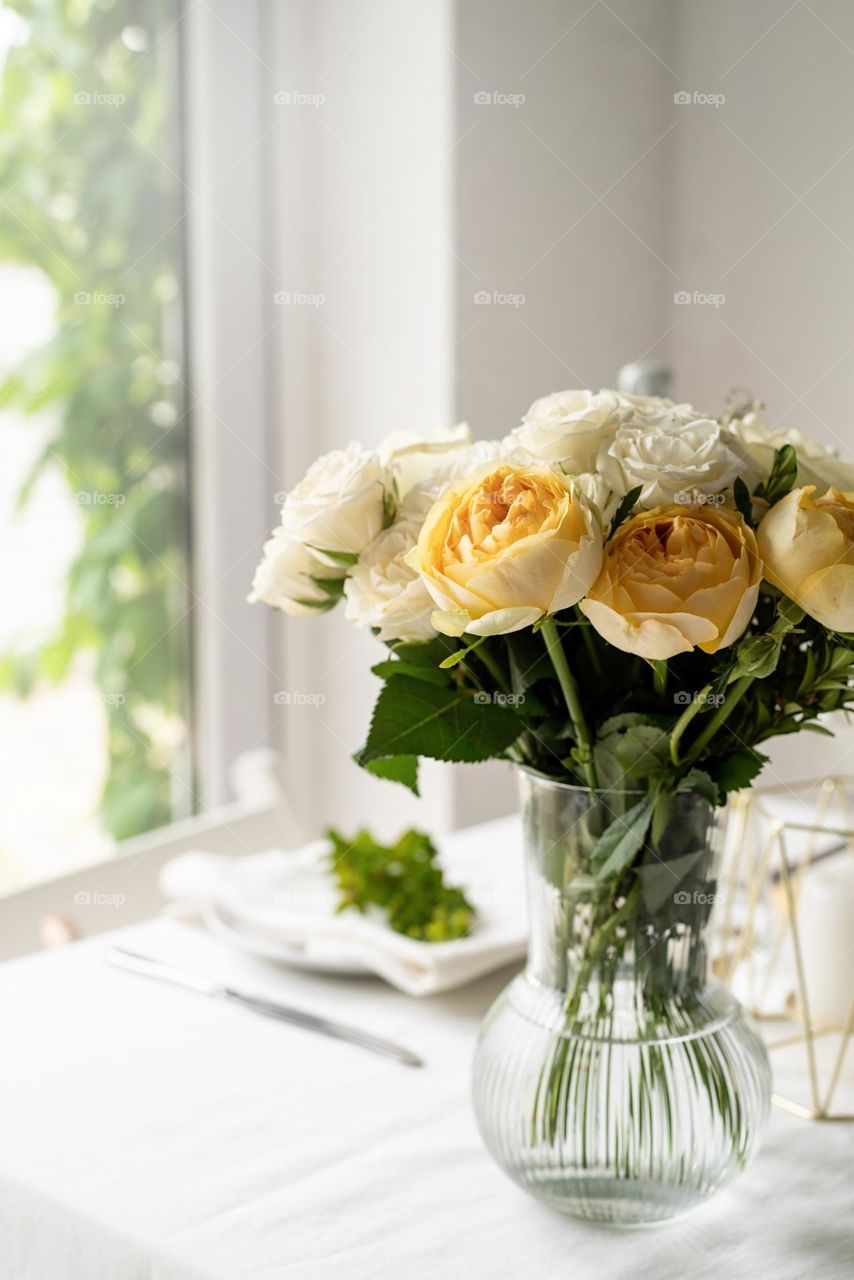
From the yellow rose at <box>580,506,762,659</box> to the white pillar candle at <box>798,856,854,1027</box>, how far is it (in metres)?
0.38

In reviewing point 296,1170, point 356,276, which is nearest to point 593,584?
point 296,1170

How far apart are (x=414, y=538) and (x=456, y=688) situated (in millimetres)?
84

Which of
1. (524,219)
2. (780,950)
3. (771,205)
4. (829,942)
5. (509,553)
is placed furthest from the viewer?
(524,219)

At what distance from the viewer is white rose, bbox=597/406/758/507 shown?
1.84 ft

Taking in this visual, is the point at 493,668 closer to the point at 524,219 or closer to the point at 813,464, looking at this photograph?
the point at 813,464

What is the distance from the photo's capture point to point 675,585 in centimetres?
53

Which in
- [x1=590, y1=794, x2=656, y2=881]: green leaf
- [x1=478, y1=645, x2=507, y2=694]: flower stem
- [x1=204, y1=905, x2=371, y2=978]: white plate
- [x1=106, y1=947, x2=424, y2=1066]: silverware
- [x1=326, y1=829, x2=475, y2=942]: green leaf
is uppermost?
[x1=478, y1=645, x2=507, y2=694]: flower stem

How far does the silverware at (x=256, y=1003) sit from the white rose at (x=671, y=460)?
0.45 meters

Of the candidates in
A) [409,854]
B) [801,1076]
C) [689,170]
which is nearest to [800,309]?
[689,170]

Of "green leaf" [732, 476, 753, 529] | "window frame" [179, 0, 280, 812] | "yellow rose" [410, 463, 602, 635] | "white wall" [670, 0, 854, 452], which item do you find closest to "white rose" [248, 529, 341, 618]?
"yellow rose" [410, 463, 602, 635]

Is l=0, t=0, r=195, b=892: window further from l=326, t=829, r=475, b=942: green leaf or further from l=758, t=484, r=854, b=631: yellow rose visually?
l=758, t=484, r=854, b=631: yellow rose

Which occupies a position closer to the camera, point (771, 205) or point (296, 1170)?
point (296, 1170)

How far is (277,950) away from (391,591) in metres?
0.45

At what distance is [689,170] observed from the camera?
1812mm
